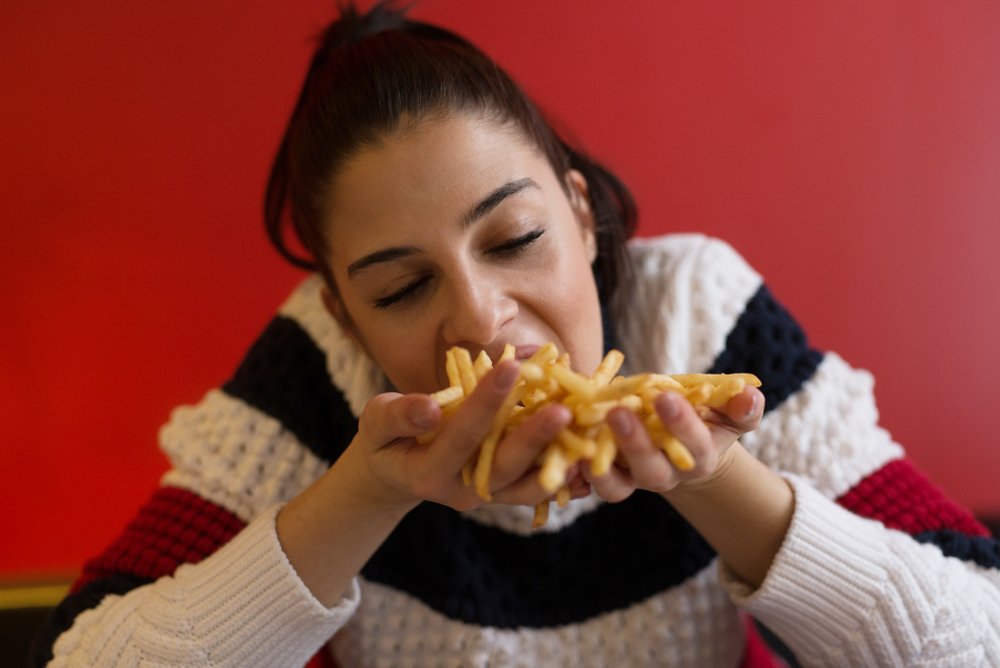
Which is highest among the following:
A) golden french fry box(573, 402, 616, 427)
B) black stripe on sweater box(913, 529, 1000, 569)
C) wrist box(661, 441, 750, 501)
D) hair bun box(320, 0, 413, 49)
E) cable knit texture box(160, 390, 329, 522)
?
hair bun box(320, 0, 413, 49)

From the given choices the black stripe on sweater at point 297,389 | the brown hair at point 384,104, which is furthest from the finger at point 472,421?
the black stripe on sweater at point 297,389

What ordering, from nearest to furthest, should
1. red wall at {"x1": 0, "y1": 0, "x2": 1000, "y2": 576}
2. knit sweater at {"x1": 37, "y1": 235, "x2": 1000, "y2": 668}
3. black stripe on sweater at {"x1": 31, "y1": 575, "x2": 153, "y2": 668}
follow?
knit sweater at {"x1": 37, "y1": 235, "x2": 1000, "y2": 668} → black stripe on sweater at {"x1": 31, "y1": 575, "x2": 153, "y2": 668} → red wall at {"x1": 0, "y1": 0, "x2": 1000, "y2": 576}

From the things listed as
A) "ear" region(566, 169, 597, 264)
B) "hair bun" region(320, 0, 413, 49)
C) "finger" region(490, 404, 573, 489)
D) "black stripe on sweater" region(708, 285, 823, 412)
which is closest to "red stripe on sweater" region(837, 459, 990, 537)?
"black stripe on sweater" region(708, 285, 823, 412)

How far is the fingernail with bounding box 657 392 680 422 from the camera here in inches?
23.0

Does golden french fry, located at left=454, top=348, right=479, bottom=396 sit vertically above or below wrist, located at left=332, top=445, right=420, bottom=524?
above

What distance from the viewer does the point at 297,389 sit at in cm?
123

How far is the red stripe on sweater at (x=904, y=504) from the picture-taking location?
40.8 inches

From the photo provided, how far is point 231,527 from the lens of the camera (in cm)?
113

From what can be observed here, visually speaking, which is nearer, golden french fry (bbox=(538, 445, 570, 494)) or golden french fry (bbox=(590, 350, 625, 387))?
golden french fry (bbox=(538, 445, 570, 494))

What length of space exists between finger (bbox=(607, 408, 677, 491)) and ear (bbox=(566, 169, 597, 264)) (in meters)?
0.57

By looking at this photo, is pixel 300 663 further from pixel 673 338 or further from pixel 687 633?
pixel 673 338

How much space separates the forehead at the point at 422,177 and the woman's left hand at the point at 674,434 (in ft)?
1.37

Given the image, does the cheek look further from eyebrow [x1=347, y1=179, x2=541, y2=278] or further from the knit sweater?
the knit sweater

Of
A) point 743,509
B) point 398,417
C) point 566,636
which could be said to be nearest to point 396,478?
point 398,417
